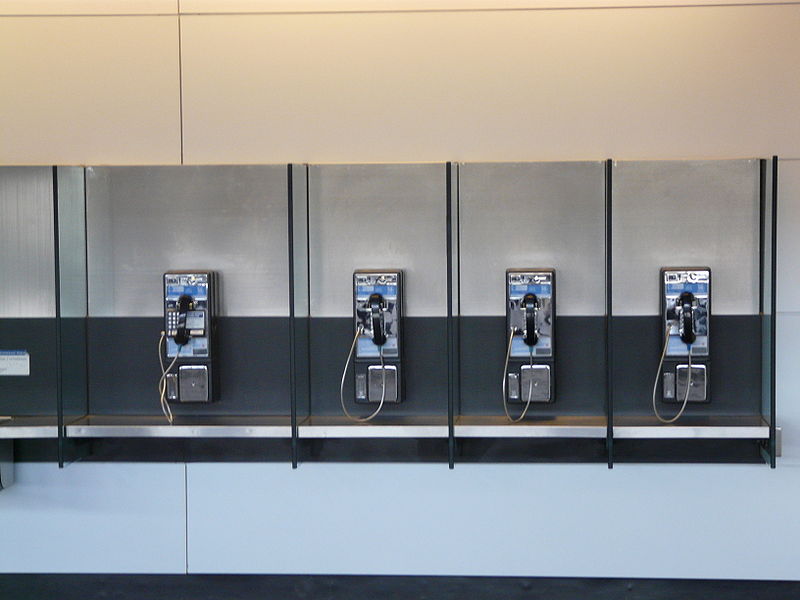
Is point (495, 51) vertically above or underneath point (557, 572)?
above

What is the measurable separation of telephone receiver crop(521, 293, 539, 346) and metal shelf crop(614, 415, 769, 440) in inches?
19.6

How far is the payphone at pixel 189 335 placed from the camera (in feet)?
12.4

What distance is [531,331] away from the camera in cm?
368

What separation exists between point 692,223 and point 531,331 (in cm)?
84

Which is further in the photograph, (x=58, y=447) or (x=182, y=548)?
(x=182, y=548)

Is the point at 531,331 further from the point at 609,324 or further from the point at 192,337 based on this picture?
the point at 192,337

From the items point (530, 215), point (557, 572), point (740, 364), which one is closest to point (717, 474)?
point (740, 364)

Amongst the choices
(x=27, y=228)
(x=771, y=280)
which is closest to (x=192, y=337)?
(x=27, y=228)

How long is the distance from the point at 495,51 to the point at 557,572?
2.30 m

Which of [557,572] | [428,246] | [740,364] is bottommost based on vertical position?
[557,572]

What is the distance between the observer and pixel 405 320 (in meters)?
3.90

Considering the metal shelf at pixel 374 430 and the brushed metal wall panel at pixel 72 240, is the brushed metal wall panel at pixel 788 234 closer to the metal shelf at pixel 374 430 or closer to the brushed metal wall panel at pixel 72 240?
the metal shelf at pixel 374 430

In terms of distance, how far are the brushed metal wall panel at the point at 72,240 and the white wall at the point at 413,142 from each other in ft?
0.57

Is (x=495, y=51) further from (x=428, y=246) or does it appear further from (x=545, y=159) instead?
(x=428, y=246)
